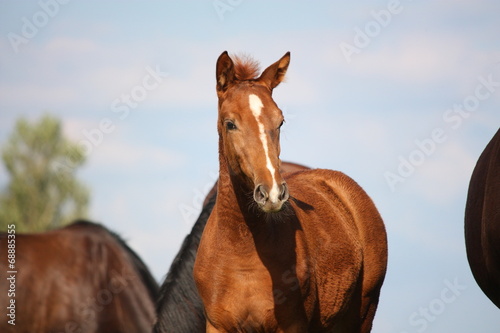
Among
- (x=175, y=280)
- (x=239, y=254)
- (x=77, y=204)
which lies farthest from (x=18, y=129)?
(x=239, y=254)

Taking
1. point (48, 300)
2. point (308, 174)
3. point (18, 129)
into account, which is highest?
point (18, 129)

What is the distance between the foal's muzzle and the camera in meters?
4.01

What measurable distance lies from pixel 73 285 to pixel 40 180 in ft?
58.9

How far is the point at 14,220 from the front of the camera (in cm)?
2159

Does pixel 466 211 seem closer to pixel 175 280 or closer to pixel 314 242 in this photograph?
pixel 314 242

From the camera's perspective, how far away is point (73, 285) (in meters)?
7.46

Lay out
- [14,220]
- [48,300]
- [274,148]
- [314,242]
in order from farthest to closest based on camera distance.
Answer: [14,220], [48,300], [314,242], [274,148]

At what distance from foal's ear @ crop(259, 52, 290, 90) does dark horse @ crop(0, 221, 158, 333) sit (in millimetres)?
3232

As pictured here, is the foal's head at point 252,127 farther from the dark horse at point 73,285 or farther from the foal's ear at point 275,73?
the dark horse at point 73,285

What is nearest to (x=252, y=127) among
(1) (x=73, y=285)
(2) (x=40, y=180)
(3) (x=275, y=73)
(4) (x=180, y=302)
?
(3) (x=275, y=73)

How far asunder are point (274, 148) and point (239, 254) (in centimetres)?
76

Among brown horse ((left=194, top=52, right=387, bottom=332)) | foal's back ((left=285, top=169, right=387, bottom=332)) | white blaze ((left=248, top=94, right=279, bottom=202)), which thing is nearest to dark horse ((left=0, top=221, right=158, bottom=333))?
foal's back ((left=285, top=169, right=387, bottom=332))

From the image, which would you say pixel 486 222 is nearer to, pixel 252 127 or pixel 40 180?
pixel 252 127

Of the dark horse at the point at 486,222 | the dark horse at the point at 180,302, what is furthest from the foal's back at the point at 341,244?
the dark horse at the point at 180,302
